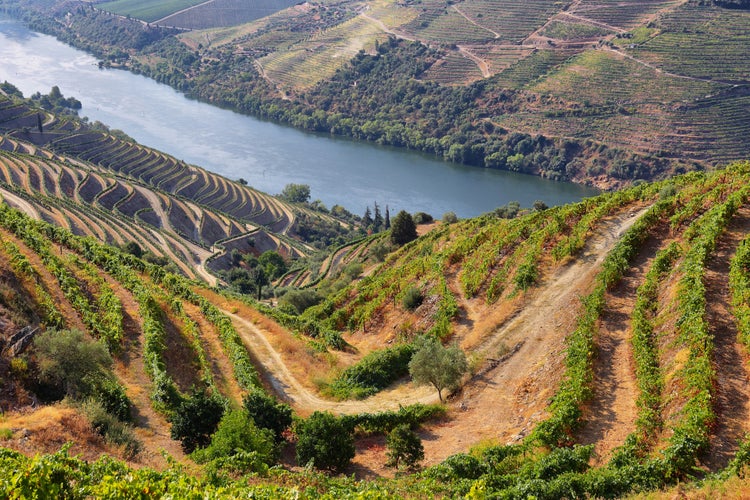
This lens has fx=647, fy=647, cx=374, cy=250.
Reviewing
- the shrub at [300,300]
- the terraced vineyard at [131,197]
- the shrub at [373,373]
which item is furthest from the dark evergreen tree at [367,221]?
the shrub at [373,373]

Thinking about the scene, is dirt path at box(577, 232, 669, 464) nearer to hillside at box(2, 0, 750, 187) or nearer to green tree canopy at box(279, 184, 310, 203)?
green tree canopy at box(279, 184, 310, 203)

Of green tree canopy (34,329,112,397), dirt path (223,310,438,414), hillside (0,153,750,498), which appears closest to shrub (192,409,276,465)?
hillside (0,153,750,498)

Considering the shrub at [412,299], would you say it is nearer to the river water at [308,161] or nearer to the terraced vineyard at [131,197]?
the terraced vineyard at [131,197]

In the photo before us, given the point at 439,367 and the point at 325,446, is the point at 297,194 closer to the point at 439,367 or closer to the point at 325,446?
the point at 439,367

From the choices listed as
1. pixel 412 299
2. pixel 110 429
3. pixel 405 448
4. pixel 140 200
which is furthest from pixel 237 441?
pixel 140 200

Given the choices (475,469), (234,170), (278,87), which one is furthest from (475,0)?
(475,469)

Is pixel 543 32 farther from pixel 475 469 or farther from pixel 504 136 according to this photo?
pixel 475 469

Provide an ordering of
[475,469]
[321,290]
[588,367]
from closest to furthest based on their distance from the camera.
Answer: [475,469]
[588,367]
[321,290]

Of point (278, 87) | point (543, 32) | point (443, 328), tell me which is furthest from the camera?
point (278, 87)
